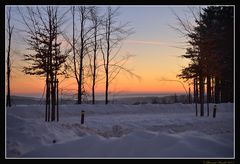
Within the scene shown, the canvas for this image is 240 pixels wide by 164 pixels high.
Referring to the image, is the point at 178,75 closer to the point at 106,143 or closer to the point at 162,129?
the point at 162,129

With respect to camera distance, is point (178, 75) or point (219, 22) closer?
point (178, 75)

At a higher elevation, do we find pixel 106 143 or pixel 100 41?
pixel 100 41

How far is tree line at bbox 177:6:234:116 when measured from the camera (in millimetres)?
19344

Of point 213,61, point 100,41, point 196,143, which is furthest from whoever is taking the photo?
point 100,41

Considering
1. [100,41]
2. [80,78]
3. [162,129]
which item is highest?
[100,41]

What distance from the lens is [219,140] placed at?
9.69 m

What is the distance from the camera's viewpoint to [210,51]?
19.5 metres

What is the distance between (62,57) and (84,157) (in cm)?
881

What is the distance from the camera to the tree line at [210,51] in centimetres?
1934

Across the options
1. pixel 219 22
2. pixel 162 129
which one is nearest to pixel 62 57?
pixel 162 129

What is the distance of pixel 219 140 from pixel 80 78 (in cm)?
1768
